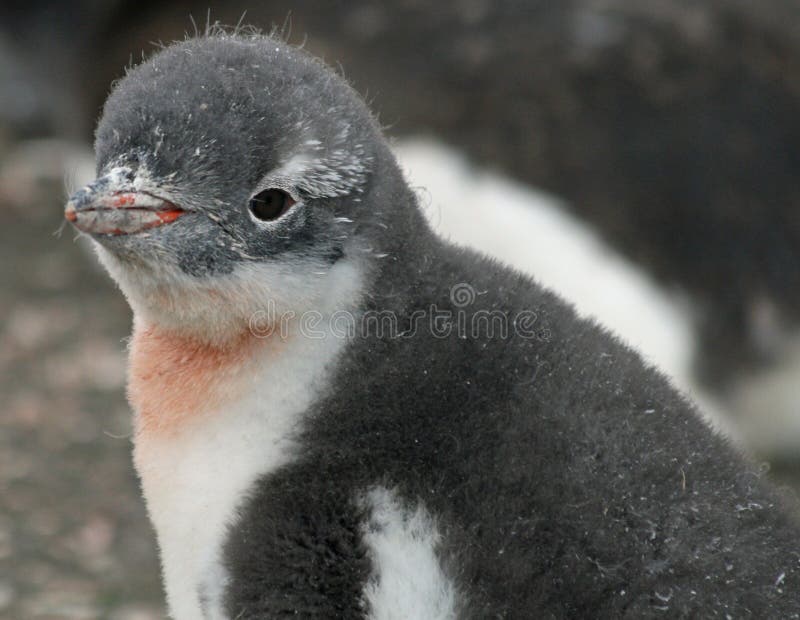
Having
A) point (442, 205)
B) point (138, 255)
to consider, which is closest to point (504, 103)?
point (442, 205)

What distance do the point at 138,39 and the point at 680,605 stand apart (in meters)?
4.63

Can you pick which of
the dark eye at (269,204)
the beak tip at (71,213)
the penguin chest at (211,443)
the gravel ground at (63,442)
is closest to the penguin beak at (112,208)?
the beak tip at (71,213)

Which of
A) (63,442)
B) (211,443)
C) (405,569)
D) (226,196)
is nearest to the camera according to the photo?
(405,569)

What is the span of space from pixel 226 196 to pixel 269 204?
0.26ft

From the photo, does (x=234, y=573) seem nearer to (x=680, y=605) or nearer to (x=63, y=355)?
(x=680, y=605)

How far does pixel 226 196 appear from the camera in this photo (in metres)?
2.37

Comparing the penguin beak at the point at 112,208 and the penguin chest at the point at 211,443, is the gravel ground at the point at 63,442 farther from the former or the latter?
the penguin beak at the point at 112,208

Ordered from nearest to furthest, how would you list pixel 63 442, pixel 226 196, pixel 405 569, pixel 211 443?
pixel 405 569
pixel 226 196
pixel 211 443
pixel 63 442

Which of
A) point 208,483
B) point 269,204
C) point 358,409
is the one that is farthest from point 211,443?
point 269,204

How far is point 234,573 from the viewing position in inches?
91.4

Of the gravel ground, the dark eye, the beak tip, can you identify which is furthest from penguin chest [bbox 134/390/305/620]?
the gravel ground

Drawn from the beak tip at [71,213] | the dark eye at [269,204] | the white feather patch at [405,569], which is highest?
the dark eye at [269,204]

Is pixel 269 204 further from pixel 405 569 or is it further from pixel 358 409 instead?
pixel 405 569

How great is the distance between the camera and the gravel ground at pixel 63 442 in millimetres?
4117
